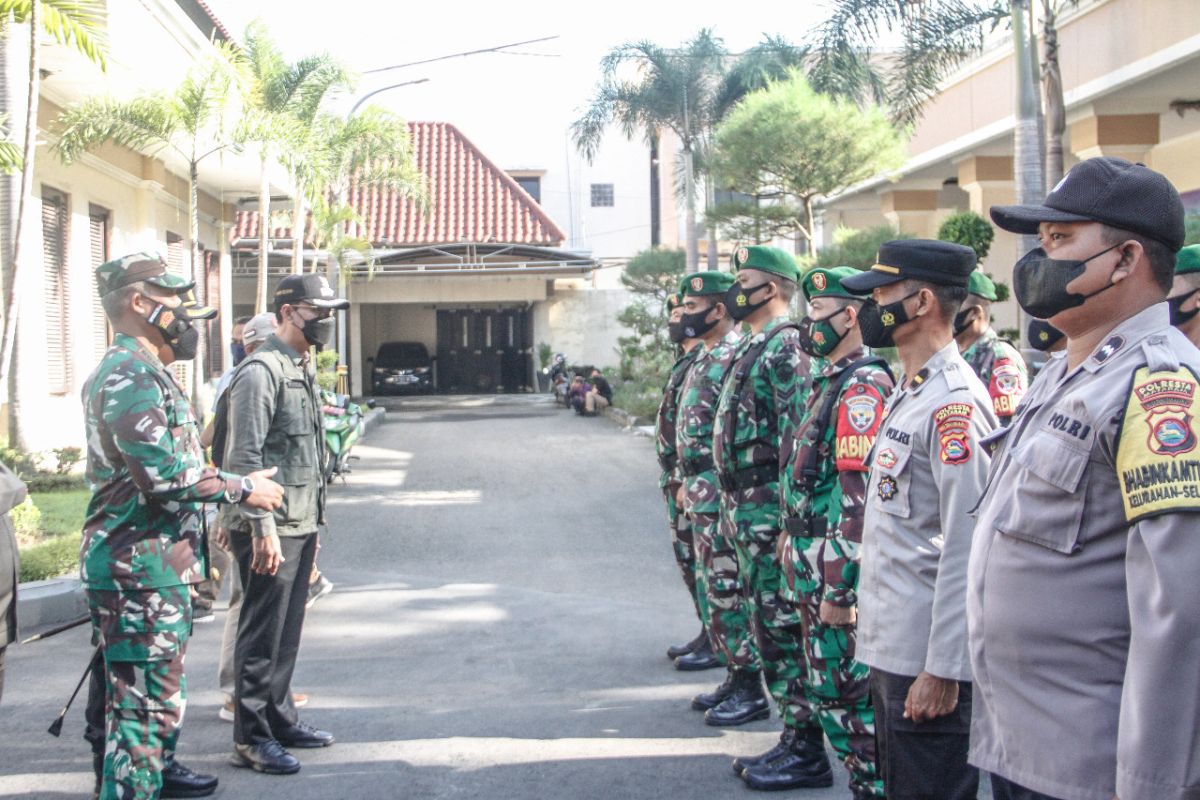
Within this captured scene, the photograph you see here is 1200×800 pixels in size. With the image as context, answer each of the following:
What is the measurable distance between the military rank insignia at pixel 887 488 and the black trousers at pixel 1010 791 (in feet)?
3.02

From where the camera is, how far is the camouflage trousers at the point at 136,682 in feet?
13.9

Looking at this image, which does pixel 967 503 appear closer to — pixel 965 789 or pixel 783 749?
pixel 965 789

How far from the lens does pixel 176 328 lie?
4.51 m

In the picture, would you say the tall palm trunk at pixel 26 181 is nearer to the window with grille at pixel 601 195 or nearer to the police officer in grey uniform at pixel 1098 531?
the police officer in grey uniform at pixel 1098 531

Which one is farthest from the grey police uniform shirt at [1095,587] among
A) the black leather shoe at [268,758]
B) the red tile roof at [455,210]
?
the red tile roof at [455,210]

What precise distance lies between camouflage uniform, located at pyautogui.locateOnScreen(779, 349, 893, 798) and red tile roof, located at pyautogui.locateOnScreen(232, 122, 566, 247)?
29.3 metres

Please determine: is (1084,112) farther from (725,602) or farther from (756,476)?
(756,476)

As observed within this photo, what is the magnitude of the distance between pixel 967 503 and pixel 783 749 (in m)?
2.15

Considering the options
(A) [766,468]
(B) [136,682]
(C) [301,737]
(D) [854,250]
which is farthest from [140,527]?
(D) [854,250]

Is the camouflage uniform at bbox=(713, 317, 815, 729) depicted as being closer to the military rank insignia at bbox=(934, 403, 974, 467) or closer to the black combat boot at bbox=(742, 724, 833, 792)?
the black combat boot at bbox=(742, 724, 833, 792)

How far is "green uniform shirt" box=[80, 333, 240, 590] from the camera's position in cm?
423

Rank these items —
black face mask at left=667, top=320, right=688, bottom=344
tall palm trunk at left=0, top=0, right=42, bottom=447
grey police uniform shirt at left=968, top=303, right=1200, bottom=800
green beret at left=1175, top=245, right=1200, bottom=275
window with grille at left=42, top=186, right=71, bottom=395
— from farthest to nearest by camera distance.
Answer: window with grille at left=42, top=186, right=71, bottom=395, tall palm trunk at left=0, top=0, right=42, bottom=447, black face mask at left=667, top=320, right=688, bottom=344, green beret at left=1175, top=245, right=1200, bottom=275, grey police uniform shirt at left=968, top=303, right=1200, bottom=800

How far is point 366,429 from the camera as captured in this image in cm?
2323

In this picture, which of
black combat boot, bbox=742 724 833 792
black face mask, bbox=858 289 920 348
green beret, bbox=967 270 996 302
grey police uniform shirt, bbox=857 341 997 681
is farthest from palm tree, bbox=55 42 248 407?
grey police uniform shirt, bbox=857 341 997 681
